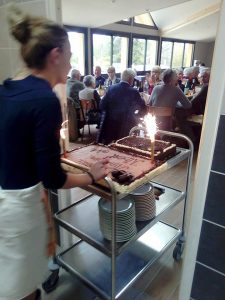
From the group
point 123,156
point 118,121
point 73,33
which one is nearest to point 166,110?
point 118,121

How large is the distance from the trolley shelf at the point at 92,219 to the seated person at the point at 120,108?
118 centimetres

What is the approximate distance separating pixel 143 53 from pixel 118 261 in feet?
25.0

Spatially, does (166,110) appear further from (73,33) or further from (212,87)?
(73,33)

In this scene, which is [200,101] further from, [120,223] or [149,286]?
[120,223]

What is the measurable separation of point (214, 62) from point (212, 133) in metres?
0.23

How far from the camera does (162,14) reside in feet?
25.8

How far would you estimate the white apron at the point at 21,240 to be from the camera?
953 millimetres

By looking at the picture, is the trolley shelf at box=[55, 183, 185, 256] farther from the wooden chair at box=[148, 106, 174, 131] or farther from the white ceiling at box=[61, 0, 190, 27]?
the white ceiling at box=[61, 0, 190, 27]

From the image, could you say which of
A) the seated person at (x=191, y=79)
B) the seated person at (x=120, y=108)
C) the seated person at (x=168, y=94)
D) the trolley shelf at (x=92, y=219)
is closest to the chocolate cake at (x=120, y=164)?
the trolley shelf at (x=92, y=219)

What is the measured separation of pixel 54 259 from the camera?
1607 mm

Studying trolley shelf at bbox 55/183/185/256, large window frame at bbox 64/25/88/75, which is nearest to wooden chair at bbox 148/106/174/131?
trolley shelf at bbox 55/183/185/256

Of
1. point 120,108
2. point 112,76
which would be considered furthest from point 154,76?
point 120,108

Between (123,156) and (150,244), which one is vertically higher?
(123,156)

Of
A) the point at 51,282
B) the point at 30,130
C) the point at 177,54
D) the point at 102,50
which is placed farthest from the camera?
the point at 177,54
